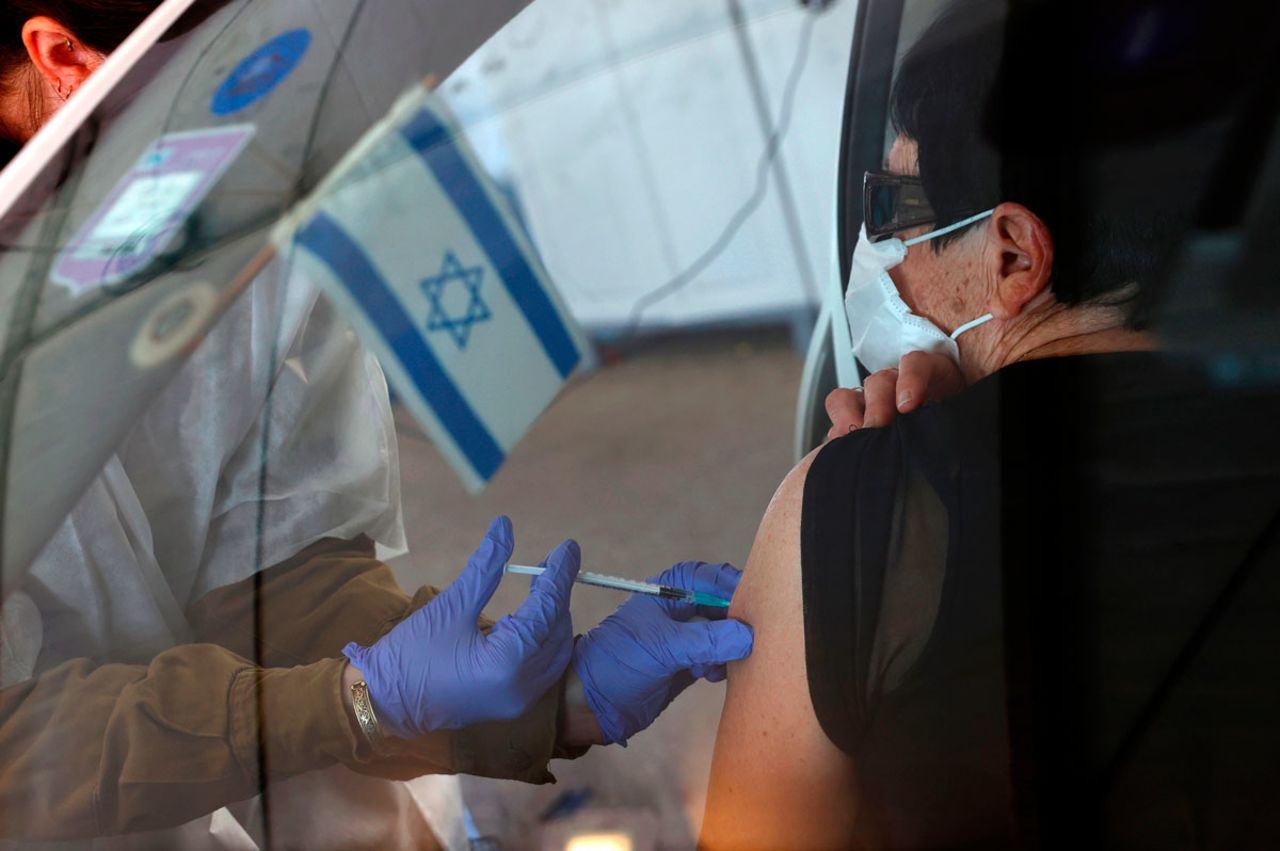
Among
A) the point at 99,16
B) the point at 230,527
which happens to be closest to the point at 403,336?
the point at 230,527

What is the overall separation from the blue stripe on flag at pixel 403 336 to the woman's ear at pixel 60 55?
0.97m

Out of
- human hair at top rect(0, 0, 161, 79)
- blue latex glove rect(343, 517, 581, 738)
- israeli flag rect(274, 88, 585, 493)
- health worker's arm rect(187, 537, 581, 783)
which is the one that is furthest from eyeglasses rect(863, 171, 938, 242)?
human hair at top rect(0, 0, 161, 79)

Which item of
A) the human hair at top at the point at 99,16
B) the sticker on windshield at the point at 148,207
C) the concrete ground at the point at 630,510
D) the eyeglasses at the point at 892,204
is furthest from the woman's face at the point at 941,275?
the human hair at top at the point at 99,16

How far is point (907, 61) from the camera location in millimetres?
1112

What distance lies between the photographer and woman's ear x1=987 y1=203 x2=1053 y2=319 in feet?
3.28

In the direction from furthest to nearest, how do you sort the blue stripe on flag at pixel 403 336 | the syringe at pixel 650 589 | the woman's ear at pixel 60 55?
the woman's ear at pixel 60 55 → the syringe at pixel 650 589 → the blue stripe on flag at pixel 403 336

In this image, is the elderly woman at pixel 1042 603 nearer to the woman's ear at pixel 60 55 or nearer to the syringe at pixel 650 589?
the syringe at pixel 650 589

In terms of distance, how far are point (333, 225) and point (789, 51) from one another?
1.77 ft

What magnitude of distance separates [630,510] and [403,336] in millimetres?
296

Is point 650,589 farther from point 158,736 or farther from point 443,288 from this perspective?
point 158,736

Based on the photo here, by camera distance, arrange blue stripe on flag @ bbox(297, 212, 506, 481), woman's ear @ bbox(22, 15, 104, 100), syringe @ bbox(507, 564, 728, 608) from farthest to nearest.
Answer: woman's ear @ bbox(22, 15, 104, 100), syringe @ bbox(507, 564, 728, 608), blue stripe on flag @ bbox(297, 212, 506, 481)

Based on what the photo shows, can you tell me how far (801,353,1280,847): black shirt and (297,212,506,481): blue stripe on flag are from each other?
1.10 ft

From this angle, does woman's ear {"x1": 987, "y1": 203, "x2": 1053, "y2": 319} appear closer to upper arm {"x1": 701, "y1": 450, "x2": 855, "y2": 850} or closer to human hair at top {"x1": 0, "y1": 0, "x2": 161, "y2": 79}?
upper arm {"x1": 701, "y1": 450, "x2": 855, "y2": 850}

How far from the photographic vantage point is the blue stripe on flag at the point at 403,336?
2.99 feet
